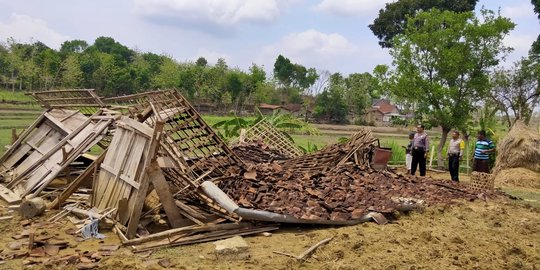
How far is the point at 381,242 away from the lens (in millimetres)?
6188

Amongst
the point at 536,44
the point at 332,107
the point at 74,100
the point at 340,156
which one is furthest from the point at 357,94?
the point at 74,100

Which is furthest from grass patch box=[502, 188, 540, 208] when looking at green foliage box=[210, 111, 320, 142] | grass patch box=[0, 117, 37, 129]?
grass patch box=[0, 117, 37, 129]

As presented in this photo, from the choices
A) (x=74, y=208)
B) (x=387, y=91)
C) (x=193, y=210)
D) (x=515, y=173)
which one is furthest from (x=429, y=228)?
(x=387, y=91)

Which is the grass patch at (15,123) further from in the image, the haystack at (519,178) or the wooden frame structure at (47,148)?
the haystack at (519,178)

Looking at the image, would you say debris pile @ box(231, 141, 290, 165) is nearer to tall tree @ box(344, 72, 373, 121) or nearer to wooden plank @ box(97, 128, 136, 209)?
wooden plank @ box(97, 128, 136, 209)

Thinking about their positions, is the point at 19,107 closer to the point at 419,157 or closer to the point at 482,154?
the point at 419,157

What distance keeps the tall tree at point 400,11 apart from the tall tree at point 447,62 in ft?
59.4

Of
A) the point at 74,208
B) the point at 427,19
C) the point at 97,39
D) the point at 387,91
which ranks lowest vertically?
the point at 74,208

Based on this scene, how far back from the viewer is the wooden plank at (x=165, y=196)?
622 centimetres

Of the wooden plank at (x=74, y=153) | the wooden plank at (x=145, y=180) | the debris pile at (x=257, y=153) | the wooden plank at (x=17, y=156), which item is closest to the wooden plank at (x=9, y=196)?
the wooden plank at (x=74, y=153)

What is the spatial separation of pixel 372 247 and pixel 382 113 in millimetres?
57360

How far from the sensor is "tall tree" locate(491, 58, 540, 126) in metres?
22.5

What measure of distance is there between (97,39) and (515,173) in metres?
70.7

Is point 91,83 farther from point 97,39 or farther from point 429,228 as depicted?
point 429,228
